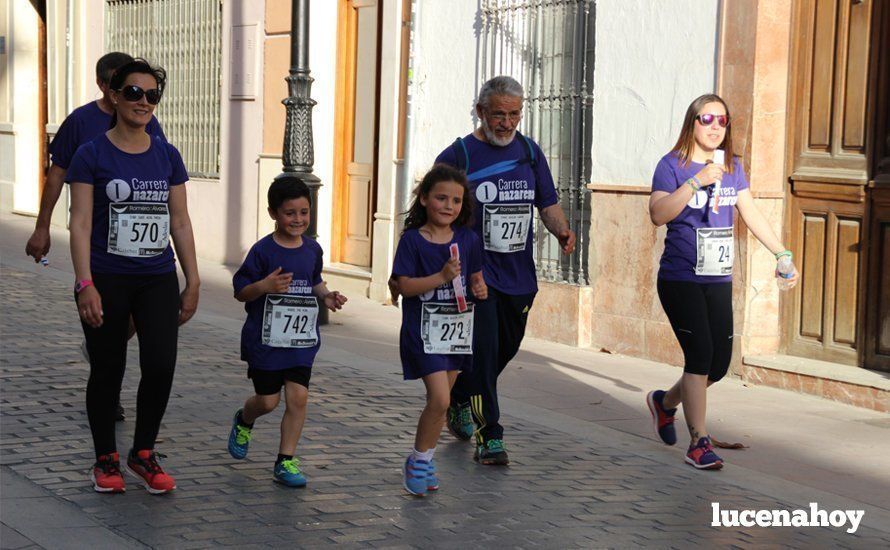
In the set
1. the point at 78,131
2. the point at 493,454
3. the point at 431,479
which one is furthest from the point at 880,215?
the point at 78,131

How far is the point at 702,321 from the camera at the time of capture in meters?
7.30

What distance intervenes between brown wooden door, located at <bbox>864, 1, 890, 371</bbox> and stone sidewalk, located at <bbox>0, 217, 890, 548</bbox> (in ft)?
7.70

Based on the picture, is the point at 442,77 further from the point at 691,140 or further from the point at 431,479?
the point at 431,479

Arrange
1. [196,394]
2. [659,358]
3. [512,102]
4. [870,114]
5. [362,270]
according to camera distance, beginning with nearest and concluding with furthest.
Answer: [512,102] → [196,394] → [870,114] → [659,358] → [362,270]

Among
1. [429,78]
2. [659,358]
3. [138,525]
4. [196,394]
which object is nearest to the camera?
[138,525]

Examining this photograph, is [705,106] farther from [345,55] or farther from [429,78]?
[345,55]

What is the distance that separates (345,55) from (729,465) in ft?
31.1

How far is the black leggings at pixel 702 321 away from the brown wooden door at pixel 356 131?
327 inches

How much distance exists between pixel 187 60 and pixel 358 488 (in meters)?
13.7

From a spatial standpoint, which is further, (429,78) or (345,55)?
(345,55)

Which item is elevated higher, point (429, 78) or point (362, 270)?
point (429, 78)

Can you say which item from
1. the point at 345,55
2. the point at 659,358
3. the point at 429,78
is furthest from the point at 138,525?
the point at 345,55

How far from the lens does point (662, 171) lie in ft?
24.1

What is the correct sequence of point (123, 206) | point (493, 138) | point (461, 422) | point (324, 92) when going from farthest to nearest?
point (324, 92)
point (461, 422)
point (493, 138)
point (123, 206)
